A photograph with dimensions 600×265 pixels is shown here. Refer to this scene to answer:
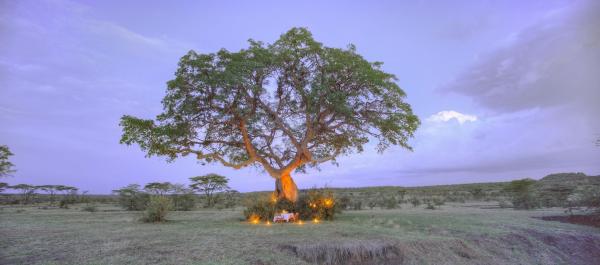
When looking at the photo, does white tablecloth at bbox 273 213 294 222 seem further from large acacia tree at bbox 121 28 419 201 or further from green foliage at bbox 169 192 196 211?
green foliage at bbox 169 192 196 211

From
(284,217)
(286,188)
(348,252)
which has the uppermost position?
(286,188)

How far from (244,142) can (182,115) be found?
340cm

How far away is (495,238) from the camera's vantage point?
11.2 m

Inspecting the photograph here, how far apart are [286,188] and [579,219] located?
530 inches

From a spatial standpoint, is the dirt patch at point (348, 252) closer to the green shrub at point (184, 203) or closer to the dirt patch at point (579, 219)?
the dirt patch at point (579, 219)

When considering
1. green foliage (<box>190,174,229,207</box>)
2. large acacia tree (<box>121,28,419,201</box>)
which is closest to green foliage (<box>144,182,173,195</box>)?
green foliage (<box>190,174,229,207</box>)

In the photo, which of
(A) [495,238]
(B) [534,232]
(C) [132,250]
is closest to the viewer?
(C) [132,250]

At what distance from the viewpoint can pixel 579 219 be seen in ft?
53.8

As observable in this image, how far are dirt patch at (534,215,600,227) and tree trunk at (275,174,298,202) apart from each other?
12062mm

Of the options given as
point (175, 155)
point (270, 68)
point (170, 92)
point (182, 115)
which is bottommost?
point (175, 155)

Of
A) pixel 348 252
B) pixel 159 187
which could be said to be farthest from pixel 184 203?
pixel 348 252

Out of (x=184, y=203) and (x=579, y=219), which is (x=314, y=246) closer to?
(x=579, y=219)

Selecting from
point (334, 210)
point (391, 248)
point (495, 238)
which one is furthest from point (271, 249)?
point (334, 210)

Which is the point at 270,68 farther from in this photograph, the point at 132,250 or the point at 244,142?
the point at 132,250
